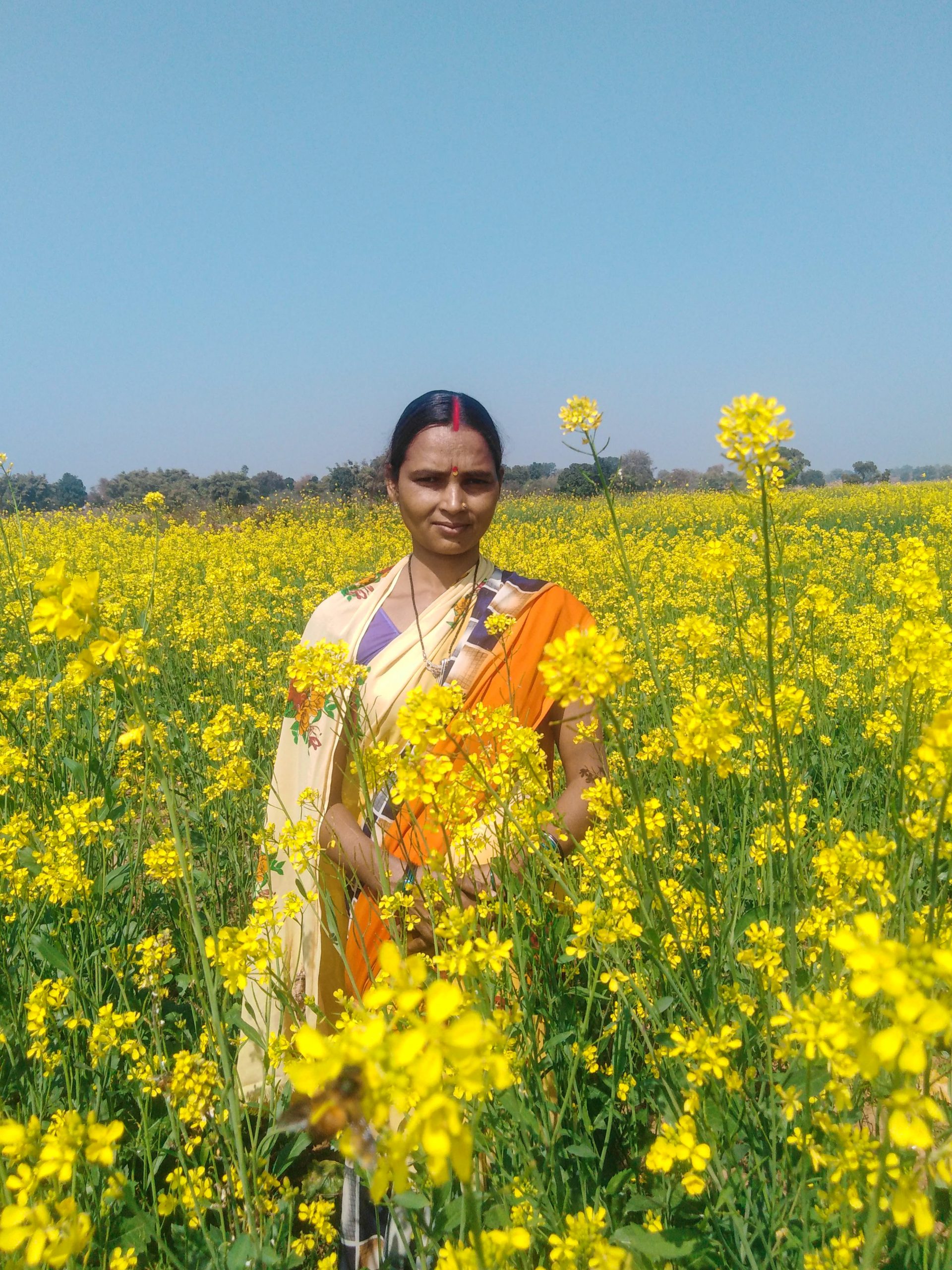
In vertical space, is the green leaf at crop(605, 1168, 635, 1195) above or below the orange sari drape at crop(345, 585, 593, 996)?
below

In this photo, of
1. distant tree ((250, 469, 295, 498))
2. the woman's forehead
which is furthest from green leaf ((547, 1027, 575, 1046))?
distant tree ((250, 469, 295, 498))

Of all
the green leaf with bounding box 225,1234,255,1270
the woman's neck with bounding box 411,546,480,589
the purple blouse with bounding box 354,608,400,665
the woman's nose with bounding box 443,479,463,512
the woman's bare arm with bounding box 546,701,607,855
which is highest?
A: the woman's nose with bounding box 443,479,463,512

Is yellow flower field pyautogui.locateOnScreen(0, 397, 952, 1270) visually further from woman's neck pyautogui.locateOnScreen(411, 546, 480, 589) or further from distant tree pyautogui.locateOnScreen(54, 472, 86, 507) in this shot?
distant tree pyautogui.locateOnScreen(54, 472, 86, 507)

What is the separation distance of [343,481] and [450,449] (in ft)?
53.0

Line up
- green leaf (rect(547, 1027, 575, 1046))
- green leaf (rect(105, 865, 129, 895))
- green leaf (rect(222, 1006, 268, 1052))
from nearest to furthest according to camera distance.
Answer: green leaf (rect(547, 1027, 575, 1046))
green leaf (rect(222, 1006, 268, 1052))
green leaf (rect(105, 865, 129, 895))

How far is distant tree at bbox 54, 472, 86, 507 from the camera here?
42.2 metres

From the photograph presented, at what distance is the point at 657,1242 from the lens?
1307 millimetres

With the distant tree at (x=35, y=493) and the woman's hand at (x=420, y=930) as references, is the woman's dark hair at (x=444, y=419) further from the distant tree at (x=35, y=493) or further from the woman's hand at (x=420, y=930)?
the distant tree at (x=35, y=493)

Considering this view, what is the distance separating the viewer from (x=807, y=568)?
5824mm

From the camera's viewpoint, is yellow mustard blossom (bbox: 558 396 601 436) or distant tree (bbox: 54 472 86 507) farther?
distant tree (bbox: 54 472 86 507)

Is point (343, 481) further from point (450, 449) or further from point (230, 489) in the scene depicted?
point (450, 449)

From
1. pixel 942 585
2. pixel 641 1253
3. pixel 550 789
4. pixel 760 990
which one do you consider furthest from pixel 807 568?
pixel 641 1253

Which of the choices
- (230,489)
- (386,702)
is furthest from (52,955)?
(230,489)

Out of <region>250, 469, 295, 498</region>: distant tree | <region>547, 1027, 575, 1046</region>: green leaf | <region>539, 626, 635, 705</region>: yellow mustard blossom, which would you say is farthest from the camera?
<region>250, 469, 295, 498</region>: distant tree
